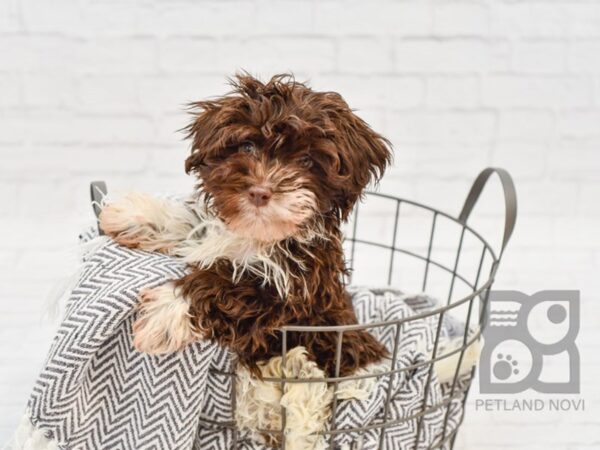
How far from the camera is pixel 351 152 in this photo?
0.92 m

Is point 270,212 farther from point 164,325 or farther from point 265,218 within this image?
point 164,325

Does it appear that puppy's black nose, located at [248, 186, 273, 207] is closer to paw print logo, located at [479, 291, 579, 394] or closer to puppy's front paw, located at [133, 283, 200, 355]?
puppy's front paw, located at [133, 283, 200, 355]

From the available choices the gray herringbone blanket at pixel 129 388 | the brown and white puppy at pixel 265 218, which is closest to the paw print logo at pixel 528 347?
the gray herringbone blanket at pixel 129 388

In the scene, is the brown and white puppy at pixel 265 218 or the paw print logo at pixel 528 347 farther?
the paw print logo at pixel 528 347

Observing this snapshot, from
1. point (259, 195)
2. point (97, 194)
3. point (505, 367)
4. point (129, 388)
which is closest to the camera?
point (259, 195)

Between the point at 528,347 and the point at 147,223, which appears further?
the point at 528,347

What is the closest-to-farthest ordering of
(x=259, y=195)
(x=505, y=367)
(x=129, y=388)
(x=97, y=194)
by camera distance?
(x=259, y=195) < (x=129, y=388) < (x=97, y=194) < (x=505, y=367)

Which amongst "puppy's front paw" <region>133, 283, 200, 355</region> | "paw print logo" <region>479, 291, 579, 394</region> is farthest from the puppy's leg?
"paw print logo" <region>479, 291, 579, 394</region>

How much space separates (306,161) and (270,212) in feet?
0.25

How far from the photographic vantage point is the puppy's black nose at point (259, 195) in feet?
2.83

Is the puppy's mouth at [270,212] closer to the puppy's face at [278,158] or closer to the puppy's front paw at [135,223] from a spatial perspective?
the puppy's face at [278,158]

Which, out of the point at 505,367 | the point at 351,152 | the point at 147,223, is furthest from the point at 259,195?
the point at 505,367

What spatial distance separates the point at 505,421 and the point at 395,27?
85 cm

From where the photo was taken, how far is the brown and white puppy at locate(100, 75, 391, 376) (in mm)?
886
